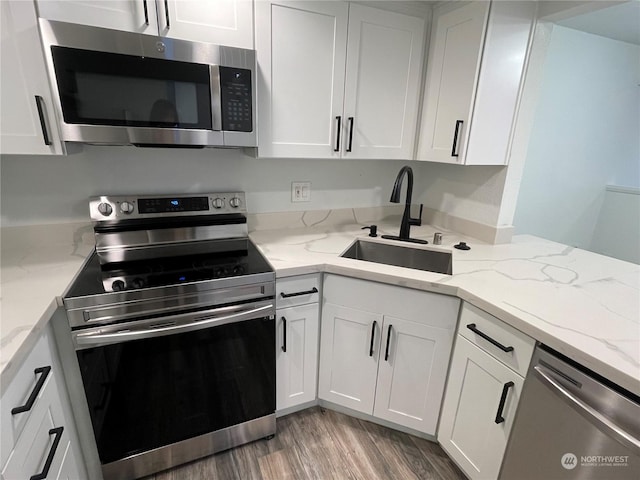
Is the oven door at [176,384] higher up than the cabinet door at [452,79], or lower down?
Result: lower down

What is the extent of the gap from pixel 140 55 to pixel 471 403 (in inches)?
72.2

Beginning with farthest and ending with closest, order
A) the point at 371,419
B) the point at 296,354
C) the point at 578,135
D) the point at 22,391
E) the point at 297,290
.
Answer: the point at 578,135 → the point at 371,419 → the point at 296,354 → the point at 297,290 → the point at 22,391

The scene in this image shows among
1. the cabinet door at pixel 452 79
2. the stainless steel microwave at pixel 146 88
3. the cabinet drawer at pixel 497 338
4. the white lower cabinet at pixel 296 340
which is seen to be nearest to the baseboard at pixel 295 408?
the white lower cabinet at pixel 296 340

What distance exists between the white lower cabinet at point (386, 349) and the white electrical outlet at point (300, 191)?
2.06ft

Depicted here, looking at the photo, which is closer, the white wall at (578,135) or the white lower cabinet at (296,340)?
the white lower cabinet at (296,340)

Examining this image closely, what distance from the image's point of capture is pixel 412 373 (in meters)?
1.50

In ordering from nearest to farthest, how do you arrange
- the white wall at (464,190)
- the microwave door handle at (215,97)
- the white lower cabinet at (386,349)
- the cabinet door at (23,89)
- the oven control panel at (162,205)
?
the cabinet door at (23,89)
the microwave door handle at (215,97)
the white lower cabinet at (386,349)
the oven control panel at (162,205)
the white wall at (464,190)

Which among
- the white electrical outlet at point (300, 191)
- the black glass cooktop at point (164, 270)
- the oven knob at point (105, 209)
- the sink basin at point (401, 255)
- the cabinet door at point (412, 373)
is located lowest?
the cabinet door at point (412, 373)

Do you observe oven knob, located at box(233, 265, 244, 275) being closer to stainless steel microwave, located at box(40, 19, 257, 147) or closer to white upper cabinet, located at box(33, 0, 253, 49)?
stainless steel microwave, located at box(40, 19, 257, 147)

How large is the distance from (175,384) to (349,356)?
0.78 meters

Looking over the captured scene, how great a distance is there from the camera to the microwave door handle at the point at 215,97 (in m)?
1.28

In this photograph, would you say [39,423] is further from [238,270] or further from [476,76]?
[476,76]

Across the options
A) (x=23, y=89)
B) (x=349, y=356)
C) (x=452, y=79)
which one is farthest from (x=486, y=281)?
(x=23, y=89)

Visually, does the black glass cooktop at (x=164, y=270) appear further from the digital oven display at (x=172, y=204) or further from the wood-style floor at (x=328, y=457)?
the wood-style floor at (x=328, y=457)
